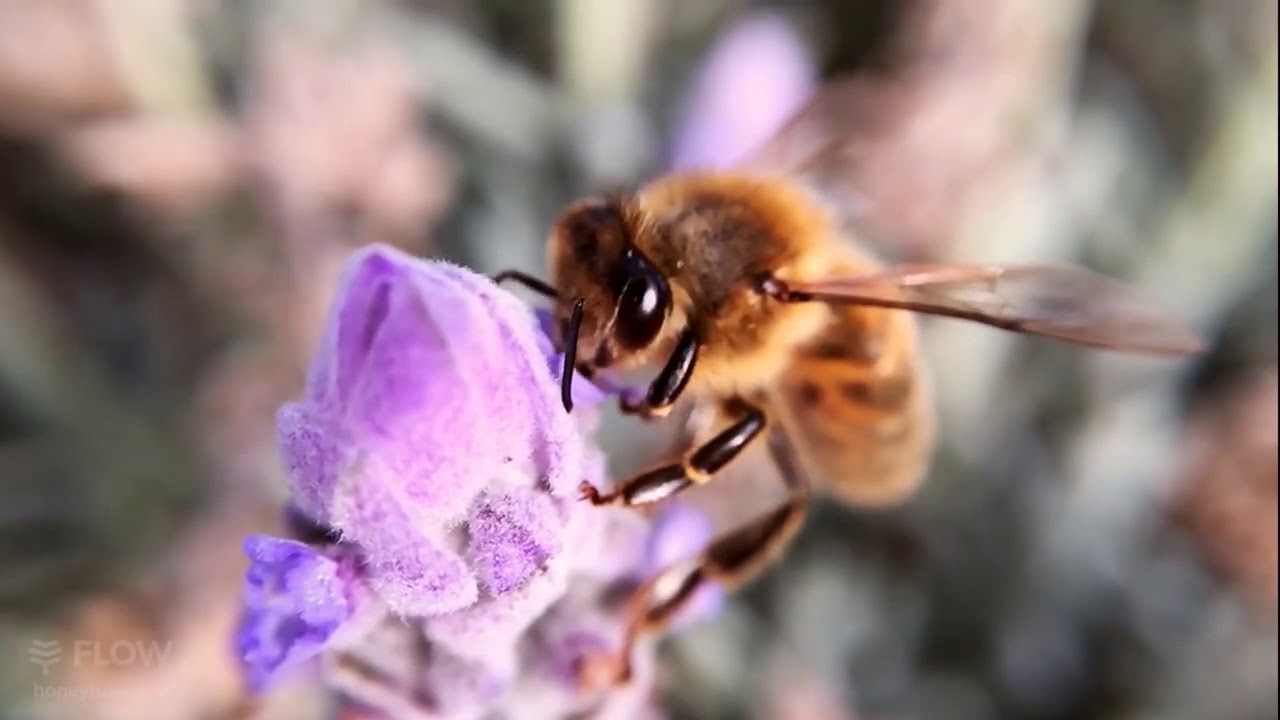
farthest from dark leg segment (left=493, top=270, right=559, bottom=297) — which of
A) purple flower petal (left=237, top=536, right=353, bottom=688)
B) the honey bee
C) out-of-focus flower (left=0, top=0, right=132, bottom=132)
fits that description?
out-of-focus flower (left=0, top=0, right=132, bottom=132)

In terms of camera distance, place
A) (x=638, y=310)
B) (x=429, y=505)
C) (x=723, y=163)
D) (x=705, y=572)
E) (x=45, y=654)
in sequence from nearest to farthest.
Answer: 1. (x=429, y=505)
2. (x=638, y=310)
3. (x=705, y=572)
4. (x=45, y=654)
5. (x=723, y=163)

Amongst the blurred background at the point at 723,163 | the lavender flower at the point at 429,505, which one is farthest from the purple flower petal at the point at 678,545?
the blurred background at the point at 723,163

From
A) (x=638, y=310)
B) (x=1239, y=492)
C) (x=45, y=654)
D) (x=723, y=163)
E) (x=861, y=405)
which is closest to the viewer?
(x=638, y=310)

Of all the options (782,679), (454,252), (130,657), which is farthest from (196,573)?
(782,679)

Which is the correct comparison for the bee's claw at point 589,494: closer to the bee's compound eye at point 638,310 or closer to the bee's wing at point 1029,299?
the bee's compound eye at point 638,310

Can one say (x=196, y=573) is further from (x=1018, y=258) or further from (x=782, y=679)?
(x=1018, y=258)

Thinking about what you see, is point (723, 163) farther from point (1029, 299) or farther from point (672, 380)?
point (672, 380)

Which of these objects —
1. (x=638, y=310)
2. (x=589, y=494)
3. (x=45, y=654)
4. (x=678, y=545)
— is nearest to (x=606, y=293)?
(x=638, y=310)
